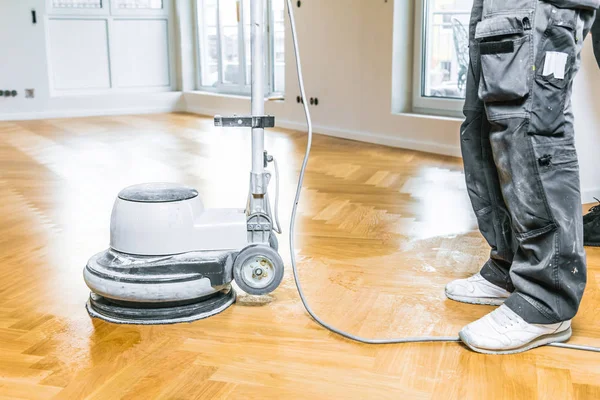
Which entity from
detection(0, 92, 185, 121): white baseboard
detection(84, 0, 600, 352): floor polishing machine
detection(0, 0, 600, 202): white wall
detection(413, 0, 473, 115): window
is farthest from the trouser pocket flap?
detection(0, 92, 185, 121): white baseboard

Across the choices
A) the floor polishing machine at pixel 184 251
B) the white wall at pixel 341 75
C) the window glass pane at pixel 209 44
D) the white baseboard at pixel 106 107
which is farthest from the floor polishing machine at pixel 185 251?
the window glass pane at pixel 209 44

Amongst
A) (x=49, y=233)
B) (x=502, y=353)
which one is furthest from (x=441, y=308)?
(x=49, y=233)

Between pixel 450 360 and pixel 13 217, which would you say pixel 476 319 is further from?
pixel 13 217

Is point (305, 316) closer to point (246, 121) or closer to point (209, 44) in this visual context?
point (246, 121)

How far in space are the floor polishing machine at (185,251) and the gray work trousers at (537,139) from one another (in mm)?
430

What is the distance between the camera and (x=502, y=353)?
145 centimetres

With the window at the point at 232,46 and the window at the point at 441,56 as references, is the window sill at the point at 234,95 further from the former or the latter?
the window at the point at 441,56

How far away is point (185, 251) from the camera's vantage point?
163cm

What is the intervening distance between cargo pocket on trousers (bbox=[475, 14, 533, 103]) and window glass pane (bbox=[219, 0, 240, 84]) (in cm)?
513

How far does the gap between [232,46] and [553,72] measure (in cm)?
532

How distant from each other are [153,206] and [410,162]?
2.55 m

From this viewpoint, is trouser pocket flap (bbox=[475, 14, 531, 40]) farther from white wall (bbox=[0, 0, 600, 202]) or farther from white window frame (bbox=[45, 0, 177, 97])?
white window frame (bbox=[45, 0, 177, 97])

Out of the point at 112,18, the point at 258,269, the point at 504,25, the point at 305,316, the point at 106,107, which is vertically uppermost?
the point at 112,18

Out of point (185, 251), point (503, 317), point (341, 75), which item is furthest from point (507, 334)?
point (341, 75)
